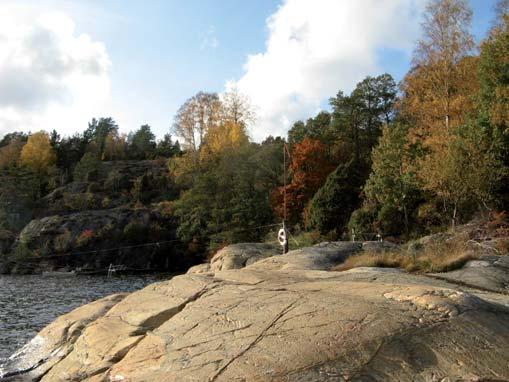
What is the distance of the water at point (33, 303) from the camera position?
16.0 m

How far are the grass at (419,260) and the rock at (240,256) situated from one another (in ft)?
22.8

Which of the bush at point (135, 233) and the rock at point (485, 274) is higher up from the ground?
the rock at point (485, 274)

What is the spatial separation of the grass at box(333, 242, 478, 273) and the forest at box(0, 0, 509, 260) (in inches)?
412

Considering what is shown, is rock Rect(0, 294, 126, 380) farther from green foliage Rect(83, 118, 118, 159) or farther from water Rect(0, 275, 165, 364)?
green foliage Rect(83, 118, 118, 159)

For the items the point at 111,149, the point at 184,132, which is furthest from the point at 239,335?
the point at 111,149

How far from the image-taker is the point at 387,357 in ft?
19.8

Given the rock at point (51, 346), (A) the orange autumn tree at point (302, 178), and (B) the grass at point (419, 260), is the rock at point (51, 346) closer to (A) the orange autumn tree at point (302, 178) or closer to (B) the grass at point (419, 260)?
(B) the grass at point (419, 260)

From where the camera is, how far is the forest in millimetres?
25781

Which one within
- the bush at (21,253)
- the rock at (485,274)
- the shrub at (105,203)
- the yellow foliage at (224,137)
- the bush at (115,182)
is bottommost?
the bush at (21,253)

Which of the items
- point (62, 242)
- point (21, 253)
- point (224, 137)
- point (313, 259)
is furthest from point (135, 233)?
point (313, 259)

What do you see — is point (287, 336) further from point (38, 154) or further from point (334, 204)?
point (38, 154)

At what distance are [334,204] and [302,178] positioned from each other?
6.34m

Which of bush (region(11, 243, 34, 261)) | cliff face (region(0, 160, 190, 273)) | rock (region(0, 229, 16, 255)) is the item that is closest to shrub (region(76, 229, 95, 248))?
cliff face (region(0, 160, 190, 273))

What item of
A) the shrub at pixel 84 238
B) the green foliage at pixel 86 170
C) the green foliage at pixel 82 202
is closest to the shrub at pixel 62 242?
the shrub at pixel 84 238
